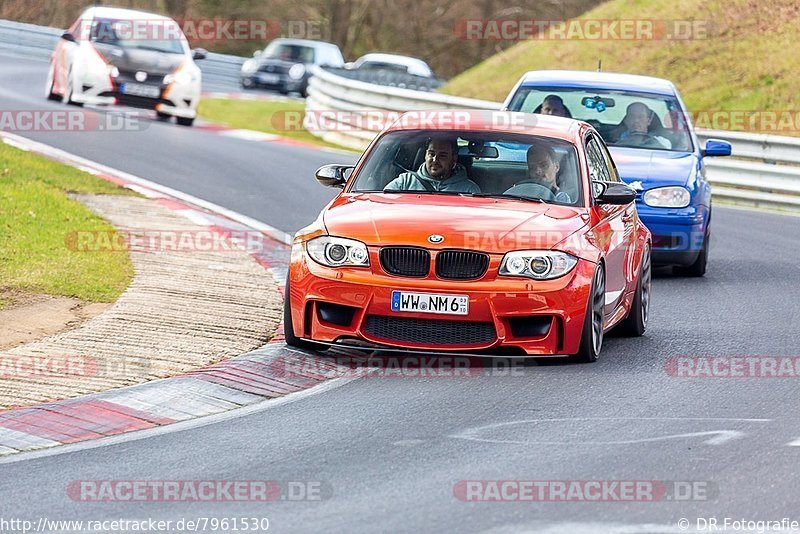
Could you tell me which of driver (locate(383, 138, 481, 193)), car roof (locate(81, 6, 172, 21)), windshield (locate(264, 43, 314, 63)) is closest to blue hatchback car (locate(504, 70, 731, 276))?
driver (locate(383, 138, 481, 193))

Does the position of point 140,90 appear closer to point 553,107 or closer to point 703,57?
point 553,107

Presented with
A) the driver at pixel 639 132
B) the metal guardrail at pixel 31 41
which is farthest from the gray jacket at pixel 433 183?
the metal guardrail at pixel 31 41

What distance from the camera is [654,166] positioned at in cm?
1366

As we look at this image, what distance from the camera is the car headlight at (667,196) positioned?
44.1 ft

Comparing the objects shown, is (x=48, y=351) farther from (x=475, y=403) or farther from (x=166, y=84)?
(x=166, y=84)

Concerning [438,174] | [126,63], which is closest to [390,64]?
[126,63]

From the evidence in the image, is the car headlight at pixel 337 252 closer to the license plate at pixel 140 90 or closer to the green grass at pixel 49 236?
the green grass at pixel 49 236

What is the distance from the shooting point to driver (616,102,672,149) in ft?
46.9

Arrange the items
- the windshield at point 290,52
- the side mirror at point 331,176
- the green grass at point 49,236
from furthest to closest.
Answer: the windshield at point 290,52 → the green grass at point 49,236 → the side mirror at point 331,176

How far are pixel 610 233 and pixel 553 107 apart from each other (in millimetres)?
4585

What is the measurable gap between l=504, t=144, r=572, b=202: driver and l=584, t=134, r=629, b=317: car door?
0.93 feet

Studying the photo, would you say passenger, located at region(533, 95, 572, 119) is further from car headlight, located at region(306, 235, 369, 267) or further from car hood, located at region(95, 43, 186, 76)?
car hood, located at region(95, 43, 186, 76)

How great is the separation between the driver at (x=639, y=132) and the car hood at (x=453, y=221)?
4.70 m

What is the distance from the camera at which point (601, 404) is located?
8305 millimetres
